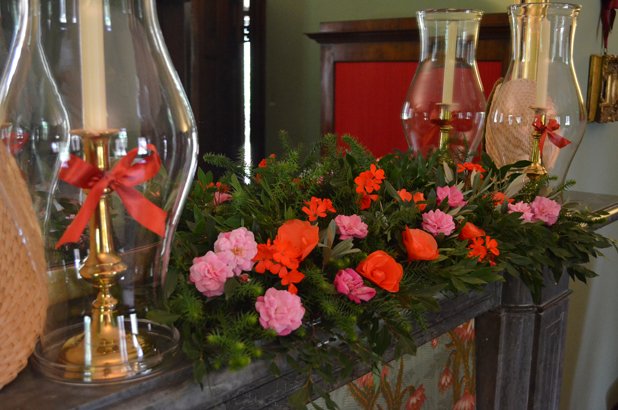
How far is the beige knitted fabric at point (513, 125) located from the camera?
3.84 feet

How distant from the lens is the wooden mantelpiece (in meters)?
0.52

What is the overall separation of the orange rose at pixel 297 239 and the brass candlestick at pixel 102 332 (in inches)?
6.4

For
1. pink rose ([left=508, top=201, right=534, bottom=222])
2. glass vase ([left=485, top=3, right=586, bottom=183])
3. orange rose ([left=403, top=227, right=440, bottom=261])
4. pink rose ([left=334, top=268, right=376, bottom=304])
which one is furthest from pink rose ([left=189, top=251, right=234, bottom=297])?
glass vase ([left=485, top=3, right=586, bottom=183])

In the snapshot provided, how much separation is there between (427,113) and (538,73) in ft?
0.64

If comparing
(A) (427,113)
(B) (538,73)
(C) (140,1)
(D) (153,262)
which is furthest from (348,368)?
(B) (538,73)

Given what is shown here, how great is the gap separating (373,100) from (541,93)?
4.01ft

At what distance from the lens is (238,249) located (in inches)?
25.1

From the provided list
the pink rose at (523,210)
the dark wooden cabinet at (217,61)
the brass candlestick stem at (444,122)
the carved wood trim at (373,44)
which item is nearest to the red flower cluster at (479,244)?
the pink rose at (523,210)

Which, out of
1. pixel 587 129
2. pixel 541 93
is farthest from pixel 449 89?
pixel 587 129

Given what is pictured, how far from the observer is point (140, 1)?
1.75 ft

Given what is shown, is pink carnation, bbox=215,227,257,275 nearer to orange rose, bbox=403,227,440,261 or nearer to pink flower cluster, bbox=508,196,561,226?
orange rose, bbox=403,227,440,261

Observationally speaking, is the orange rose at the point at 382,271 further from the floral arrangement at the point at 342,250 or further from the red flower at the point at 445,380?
the red flower at the point at 445,380

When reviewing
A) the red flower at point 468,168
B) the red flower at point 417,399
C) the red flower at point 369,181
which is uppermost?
the red flower at point 369,181

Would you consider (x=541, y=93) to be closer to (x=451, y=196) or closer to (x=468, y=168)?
(x=468, y=168)
